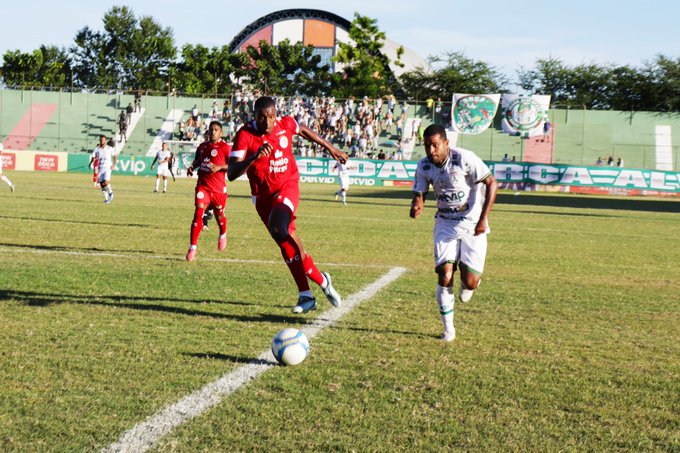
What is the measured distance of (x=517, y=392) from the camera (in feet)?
18.1

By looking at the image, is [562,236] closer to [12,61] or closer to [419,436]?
[419,436]

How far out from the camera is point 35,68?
95.2 metres

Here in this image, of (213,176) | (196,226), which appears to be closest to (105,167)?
(213,176)

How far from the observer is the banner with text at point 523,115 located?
58.5 m

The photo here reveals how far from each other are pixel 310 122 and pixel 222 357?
178 feet

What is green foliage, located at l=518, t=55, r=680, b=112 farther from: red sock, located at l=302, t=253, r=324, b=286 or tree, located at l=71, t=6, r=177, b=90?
red sock, located at l=302, t=253, r=324, b=286

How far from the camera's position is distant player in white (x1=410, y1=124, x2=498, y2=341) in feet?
24.2

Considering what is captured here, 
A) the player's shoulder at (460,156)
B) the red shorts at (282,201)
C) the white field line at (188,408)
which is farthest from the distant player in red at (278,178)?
the player's shoulder at (460,156)

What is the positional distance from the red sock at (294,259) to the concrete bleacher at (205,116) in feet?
165

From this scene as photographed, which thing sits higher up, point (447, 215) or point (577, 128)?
point (577, 128)

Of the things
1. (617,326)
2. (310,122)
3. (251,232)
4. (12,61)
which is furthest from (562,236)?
(12,61)

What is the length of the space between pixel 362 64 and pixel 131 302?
75483 mm

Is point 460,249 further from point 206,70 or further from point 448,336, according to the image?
point 206,70

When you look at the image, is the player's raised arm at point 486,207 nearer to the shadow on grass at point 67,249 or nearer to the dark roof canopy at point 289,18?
the shadow on grass at point 67,249
